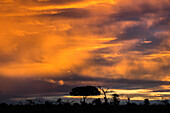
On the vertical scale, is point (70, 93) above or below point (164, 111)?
above

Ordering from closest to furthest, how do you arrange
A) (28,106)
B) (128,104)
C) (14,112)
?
(14,112) → (28,106) → (128,104)

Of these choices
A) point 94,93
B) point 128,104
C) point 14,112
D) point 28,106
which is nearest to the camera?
point 14,112

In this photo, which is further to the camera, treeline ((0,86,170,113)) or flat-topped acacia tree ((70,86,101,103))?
flat-topped acacia tree ((70,86,101,103))

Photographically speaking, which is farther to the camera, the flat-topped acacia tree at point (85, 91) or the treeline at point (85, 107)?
the flat-topped acacia tree at point (85, 91)

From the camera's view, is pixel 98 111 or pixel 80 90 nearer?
pixel 98 111

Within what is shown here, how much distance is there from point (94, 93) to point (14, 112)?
69.4 m

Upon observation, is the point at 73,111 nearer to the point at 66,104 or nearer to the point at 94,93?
the point at 66,104

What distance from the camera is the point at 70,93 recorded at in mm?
166875

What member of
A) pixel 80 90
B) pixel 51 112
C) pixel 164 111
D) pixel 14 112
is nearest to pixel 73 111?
pixel 51 112

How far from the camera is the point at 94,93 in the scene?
162 metres

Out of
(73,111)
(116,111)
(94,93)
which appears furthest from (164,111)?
(94,93)

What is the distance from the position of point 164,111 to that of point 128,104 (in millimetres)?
33025

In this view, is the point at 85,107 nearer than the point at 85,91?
Yes

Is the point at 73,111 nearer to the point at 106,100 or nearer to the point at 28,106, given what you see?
the point at 106,100
